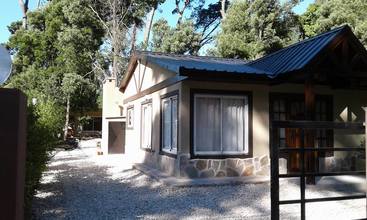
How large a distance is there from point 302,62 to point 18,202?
7.80 metres

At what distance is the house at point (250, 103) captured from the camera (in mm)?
9844

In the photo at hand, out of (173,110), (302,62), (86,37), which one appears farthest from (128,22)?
(302,62)

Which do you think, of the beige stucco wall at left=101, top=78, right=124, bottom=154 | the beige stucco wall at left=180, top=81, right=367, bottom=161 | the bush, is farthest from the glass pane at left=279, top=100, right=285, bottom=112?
the beige stucco wall at left=101, top=78, right=124, bottom=154

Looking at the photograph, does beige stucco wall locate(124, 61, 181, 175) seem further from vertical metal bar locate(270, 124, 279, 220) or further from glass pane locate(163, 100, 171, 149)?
vertical metal bar locate(270, 124, 279, 220)

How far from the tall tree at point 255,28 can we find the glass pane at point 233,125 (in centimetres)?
1270

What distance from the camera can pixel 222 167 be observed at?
34.1ft

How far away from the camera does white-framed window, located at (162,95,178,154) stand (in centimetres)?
1098

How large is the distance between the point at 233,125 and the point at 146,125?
442 cm

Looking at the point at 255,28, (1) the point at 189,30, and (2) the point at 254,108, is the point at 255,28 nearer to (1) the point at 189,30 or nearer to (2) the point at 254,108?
(1) the point at 189,30

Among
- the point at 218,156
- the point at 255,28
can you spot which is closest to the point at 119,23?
the point at 255,28

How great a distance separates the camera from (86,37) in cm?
2897

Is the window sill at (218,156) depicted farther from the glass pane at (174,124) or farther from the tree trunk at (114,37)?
the tree trunk at (114,37)

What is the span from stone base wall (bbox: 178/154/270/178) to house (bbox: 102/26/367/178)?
0.09ft

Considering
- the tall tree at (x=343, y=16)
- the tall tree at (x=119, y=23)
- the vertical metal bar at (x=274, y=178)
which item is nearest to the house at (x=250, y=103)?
the vertical metal bar at (x=274, y=178)
